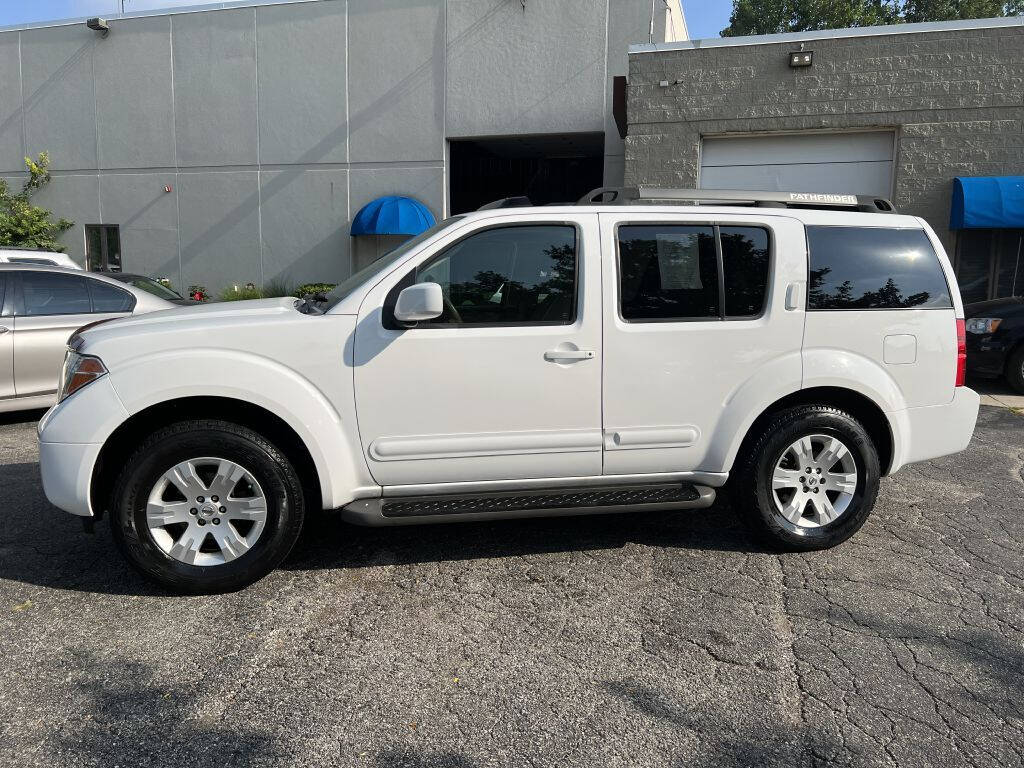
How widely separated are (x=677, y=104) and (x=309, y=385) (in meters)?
11.6

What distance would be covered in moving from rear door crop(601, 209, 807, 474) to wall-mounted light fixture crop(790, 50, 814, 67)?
1024 cm

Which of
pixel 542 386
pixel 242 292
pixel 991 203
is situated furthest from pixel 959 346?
pixel 242 292

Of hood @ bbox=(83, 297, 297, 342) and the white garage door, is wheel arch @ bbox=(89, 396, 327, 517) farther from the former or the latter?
the white garage door

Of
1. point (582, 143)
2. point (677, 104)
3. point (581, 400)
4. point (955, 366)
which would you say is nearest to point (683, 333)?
point (581, 400)

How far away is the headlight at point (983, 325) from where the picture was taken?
9.55 metres

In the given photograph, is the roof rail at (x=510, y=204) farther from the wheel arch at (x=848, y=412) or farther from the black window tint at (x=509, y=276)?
the wheel arch at (x=848, y=412)

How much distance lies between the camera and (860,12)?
37.0 meters

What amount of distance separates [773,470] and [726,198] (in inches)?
63.6

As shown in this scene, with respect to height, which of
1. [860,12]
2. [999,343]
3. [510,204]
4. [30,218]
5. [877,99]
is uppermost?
[860,12]

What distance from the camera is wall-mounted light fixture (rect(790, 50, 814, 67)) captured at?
12.8 m

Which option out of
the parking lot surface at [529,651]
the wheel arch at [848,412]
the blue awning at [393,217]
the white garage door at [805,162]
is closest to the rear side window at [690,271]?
the wheel arch at [848,412]

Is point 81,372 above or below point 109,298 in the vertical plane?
below

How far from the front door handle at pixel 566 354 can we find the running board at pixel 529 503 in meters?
0.70

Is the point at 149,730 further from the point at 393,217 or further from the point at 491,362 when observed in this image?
the point at 393,217
